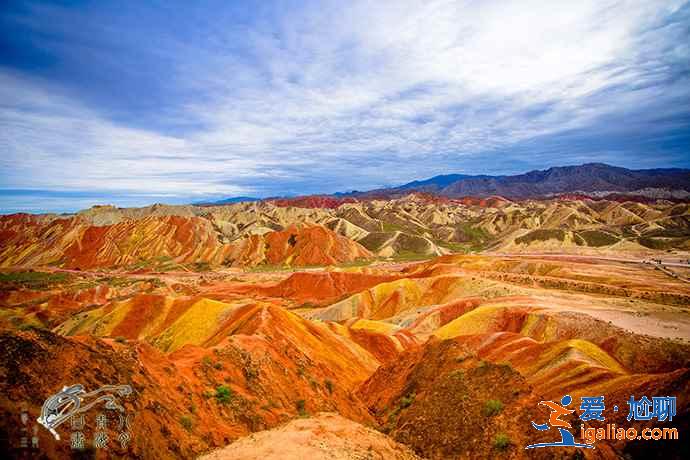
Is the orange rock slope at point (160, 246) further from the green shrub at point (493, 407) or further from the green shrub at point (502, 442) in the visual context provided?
the green shrub at point (502, 442)

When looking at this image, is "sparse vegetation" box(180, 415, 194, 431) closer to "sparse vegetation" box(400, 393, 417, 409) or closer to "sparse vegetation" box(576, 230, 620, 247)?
"sparse vegetation" box(400, 393, 417, 409)

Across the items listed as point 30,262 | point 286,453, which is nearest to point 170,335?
point 286,453

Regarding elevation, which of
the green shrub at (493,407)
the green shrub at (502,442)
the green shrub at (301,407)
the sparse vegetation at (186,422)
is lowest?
the green shrub at (301,407)

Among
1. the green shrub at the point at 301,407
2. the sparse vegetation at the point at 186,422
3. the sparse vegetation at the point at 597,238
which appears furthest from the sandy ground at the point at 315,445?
the sparse vegetation at the point at 597,238

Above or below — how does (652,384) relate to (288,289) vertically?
above

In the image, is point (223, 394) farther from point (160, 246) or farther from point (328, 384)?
point (160, 246)

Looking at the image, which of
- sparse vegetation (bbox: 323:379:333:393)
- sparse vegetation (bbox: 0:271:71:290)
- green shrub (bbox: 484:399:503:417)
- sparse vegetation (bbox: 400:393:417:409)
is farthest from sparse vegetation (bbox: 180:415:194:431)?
sparse vegetation (bbox: 0:271:71:290)

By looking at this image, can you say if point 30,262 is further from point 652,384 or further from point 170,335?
point 652,384
